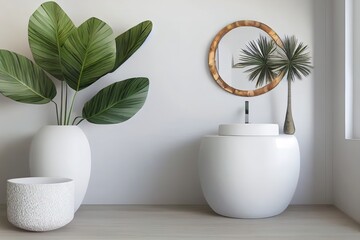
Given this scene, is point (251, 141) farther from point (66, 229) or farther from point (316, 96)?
point (66, 229)

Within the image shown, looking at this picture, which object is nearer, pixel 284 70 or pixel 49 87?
A: pixel 49 87

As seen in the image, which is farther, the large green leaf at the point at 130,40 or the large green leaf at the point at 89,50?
the large green leaf at the point at 130,40

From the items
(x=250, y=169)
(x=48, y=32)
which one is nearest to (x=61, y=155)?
(x=48, y=32)

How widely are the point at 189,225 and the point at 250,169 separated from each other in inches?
13.1

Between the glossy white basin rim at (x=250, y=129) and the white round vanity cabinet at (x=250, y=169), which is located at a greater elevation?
the glossy white basin rim at (x=250, y=129)

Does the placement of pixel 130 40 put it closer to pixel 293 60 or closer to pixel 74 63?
pixel 74 63

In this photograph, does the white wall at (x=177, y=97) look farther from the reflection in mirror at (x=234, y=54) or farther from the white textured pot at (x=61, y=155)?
the white textured pot at (x=61, y=155)

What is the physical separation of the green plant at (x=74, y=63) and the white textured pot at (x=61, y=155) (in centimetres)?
14

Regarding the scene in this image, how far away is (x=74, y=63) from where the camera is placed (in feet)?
5.70

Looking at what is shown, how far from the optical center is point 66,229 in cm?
158

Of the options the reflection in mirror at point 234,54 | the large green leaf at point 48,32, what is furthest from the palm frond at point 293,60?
the large green leaf at point 48,32

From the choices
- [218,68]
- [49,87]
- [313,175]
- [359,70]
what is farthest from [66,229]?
[359,70]

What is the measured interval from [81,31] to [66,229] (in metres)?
0.80

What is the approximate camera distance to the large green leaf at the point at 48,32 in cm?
177
